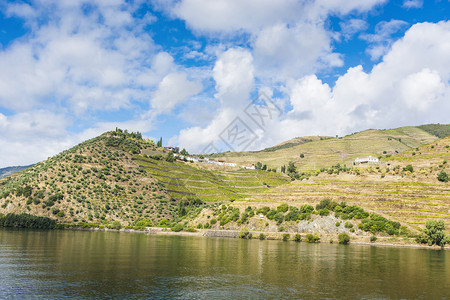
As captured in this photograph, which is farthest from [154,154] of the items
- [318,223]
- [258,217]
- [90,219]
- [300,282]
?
[300,282]

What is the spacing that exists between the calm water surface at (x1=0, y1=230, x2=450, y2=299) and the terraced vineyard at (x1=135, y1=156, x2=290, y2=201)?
3905 inches

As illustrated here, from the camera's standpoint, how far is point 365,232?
84000mm

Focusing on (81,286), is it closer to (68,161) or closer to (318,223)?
(318,223)

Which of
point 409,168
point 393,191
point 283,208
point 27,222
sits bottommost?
point 27,222

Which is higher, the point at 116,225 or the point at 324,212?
the point at 324,212

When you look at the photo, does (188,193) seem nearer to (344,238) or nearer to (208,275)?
(344,238)

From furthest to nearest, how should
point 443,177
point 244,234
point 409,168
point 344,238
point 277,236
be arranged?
point 409,168 → point 443,177 → point 244,234 → point 277,236 → point 344,238

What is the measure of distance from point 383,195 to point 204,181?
96207 millimetres

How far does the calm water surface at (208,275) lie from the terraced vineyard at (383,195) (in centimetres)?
3547

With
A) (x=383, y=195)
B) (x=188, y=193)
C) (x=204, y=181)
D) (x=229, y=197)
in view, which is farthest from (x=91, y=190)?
(x=383, y=195)

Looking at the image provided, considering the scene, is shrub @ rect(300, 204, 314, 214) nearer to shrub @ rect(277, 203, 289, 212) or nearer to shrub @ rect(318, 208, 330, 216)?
shrub @ rect(318, 208, 330, 216)

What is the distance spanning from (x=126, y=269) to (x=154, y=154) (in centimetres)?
14968

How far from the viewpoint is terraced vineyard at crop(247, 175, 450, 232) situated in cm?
8627

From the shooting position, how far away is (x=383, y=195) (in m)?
95.9
